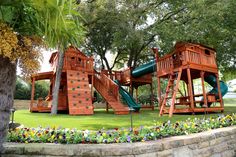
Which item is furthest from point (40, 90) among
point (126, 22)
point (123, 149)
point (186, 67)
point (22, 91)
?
point (123, 149)

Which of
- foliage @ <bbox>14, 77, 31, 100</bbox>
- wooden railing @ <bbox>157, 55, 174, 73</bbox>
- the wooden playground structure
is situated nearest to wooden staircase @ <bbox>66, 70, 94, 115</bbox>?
Result: the wooden playground structure

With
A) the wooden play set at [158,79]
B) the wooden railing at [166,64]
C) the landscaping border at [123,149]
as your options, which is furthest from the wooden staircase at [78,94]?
the landscaping border at [123,149]

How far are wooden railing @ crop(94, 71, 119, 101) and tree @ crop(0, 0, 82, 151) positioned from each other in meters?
10.7

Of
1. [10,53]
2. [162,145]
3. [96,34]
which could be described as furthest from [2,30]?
[96,34]

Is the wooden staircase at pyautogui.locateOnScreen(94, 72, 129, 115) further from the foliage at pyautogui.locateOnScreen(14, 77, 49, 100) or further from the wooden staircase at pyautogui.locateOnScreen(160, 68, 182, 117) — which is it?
the foliage at pyautogui.locateOnScreen(14, 77, 49, 100)

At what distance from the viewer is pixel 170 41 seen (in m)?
14.5

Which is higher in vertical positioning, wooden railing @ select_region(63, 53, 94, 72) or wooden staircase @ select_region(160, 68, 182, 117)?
wooden railing @ select_region(63, 53, 94, 72)

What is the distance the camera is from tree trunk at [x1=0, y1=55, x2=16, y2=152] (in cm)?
284

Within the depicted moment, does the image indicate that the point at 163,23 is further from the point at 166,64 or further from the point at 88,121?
the point at 88,121

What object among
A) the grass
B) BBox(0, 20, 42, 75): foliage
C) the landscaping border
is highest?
BBox(0, 20, 42, 75): foliage

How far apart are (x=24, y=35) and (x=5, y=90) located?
78 cm

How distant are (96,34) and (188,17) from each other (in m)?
7.44

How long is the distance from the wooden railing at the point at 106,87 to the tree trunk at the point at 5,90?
10.7m

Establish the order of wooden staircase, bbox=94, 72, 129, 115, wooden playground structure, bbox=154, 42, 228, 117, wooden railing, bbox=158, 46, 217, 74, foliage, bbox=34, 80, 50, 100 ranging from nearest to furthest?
wooden playground structure, bbox=154, 42, 228, 117 < wooden railing, bbox=158, 46, 217, 74 < wooden staircase, bbox=94, 72, 129, 115 < foliage, bbox=34, 80, 50, 100
